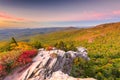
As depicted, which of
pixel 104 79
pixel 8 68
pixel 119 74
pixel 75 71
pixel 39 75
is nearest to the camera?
pixel 39 75

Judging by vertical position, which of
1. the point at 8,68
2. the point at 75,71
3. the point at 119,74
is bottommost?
the point at 119,74

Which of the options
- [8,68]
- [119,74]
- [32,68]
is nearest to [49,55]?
[32,68]

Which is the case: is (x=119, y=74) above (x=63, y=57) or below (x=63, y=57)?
below

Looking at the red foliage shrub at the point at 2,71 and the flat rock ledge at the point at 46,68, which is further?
the red foliage shrub at the point at 2,71

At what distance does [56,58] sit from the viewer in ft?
145

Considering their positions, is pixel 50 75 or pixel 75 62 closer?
pixel 50 75

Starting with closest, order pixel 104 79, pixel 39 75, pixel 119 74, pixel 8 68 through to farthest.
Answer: pixel 39 75 < pixel 8 68 < pixel 104 79 < pixel 119 74

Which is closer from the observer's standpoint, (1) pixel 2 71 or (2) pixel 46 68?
(2) pixel 46 68

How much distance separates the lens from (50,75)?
39469 mm

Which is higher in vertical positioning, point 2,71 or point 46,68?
point 46,68

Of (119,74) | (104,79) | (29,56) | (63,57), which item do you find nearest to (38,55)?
(29,56)

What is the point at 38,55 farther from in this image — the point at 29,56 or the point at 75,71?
the point at 75,71

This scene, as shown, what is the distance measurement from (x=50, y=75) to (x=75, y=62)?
13.0 m

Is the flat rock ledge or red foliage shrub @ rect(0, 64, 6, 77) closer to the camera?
the flat rock ledge
